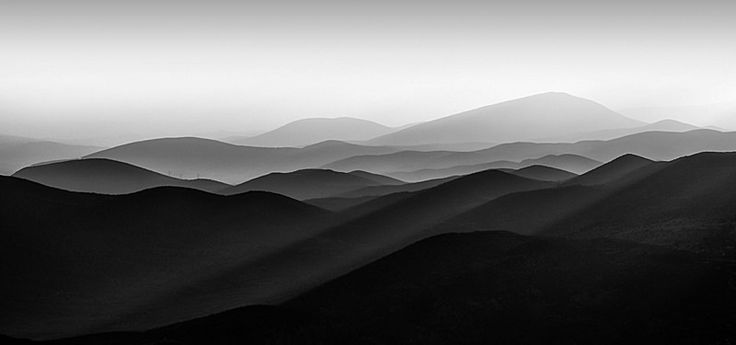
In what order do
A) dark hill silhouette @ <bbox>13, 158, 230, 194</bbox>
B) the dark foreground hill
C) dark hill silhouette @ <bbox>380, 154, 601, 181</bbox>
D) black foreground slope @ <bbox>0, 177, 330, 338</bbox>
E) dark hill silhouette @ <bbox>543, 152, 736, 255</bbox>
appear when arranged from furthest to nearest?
dark hill silhouette @ <bbox>380, 154, 601, 181</bbox>
dark hill silhouette @ <bbox>13, 158, 230, 194</bbox>
the dark foreground hill
dark hill silhouette @ <bbox>543, 152, 736, 255</bbox>
black foreground slope @ <bbox>0, 177, 330, 338</bbox>

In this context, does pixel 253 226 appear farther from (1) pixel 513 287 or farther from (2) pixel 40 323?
(1) pixel 513 287

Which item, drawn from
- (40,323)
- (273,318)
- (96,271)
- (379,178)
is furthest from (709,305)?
(379,178)

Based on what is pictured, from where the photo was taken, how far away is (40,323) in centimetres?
4706

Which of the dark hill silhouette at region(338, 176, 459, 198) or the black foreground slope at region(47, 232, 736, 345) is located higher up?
the dark hill silhouette at region(338, 176, 459, 198)

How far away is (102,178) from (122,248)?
84.8 meters

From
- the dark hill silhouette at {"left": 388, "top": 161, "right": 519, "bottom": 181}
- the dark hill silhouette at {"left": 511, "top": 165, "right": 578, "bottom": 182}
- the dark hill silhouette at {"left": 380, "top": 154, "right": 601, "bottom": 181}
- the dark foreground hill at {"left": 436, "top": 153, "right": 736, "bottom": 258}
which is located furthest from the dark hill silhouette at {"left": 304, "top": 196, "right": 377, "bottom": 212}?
the dark hill silhouette at {"left": 388, "top": 161, "right": 519, "bottom": 181}

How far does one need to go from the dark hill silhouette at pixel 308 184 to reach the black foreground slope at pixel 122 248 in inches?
1421

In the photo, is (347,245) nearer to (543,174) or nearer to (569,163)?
(543,174)

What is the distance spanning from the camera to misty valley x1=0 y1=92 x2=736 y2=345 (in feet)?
120

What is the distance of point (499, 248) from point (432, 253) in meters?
5.78

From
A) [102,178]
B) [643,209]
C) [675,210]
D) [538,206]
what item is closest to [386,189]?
[538,206]

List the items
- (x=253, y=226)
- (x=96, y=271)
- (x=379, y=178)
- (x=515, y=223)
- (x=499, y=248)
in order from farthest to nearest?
1. (x=379, y=178)
2. (x=253, y=226)
3. (x=515, y=223)
4. (x=96, y=271)
5. (x=499, y=248)

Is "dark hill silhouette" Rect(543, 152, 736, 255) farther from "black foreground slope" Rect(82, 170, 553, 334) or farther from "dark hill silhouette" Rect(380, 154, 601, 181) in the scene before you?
"dark hill silhouette" Rect(380, 154, 601, 181)

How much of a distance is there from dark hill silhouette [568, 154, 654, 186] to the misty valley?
764 millimetres
